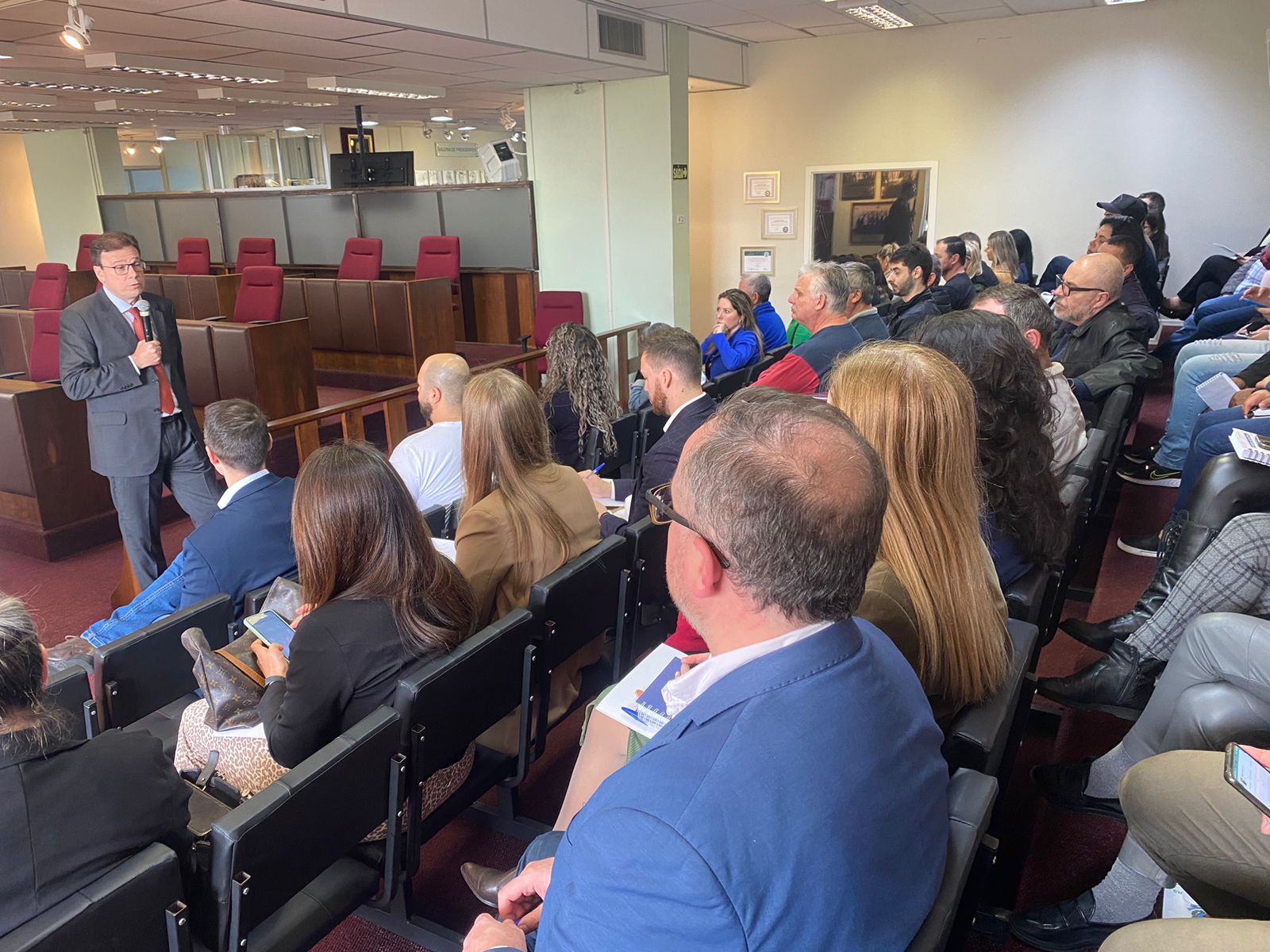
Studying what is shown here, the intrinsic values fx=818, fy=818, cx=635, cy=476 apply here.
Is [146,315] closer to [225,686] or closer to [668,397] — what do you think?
[668,397]

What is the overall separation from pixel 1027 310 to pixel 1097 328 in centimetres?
126

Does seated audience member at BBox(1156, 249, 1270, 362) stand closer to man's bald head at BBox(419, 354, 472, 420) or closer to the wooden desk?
man's bald head at BBox(419, 354, 472, 420)

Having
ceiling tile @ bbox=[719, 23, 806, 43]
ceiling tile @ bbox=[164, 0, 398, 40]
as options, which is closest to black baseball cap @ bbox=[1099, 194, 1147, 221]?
Answer: ceiling tile @ bbox=[719, 23, 806, 43]

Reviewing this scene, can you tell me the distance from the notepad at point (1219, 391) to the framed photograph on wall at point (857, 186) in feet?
19.0

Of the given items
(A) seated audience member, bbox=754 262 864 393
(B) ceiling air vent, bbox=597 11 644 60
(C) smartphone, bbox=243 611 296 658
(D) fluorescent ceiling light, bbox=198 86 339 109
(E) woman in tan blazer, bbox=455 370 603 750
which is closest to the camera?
(C) smartphone, bbox=243 611 296 658

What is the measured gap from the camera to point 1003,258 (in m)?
5.86

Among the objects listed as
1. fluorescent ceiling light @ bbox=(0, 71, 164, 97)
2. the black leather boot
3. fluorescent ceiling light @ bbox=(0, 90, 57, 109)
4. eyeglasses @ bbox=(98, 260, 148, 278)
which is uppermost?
fluorescent ceiling light @ bbox=(0, 90, 57, 109)

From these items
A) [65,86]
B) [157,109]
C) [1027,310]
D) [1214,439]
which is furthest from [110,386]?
[157,109]

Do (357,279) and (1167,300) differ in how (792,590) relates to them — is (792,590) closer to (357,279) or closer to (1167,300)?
(1167,300)

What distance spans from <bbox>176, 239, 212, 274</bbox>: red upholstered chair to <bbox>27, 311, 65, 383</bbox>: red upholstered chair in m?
4.39

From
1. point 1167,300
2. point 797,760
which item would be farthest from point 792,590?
point 1167,300

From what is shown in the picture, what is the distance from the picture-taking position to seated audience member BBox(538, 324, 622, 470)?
3.81m

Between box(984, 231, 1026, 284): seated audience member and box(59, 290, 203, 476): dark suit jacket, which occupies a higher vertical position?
Result: box(984, 231, 1026, 284): seated audience member

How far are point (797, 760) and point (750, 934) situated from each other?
0.16 metres
